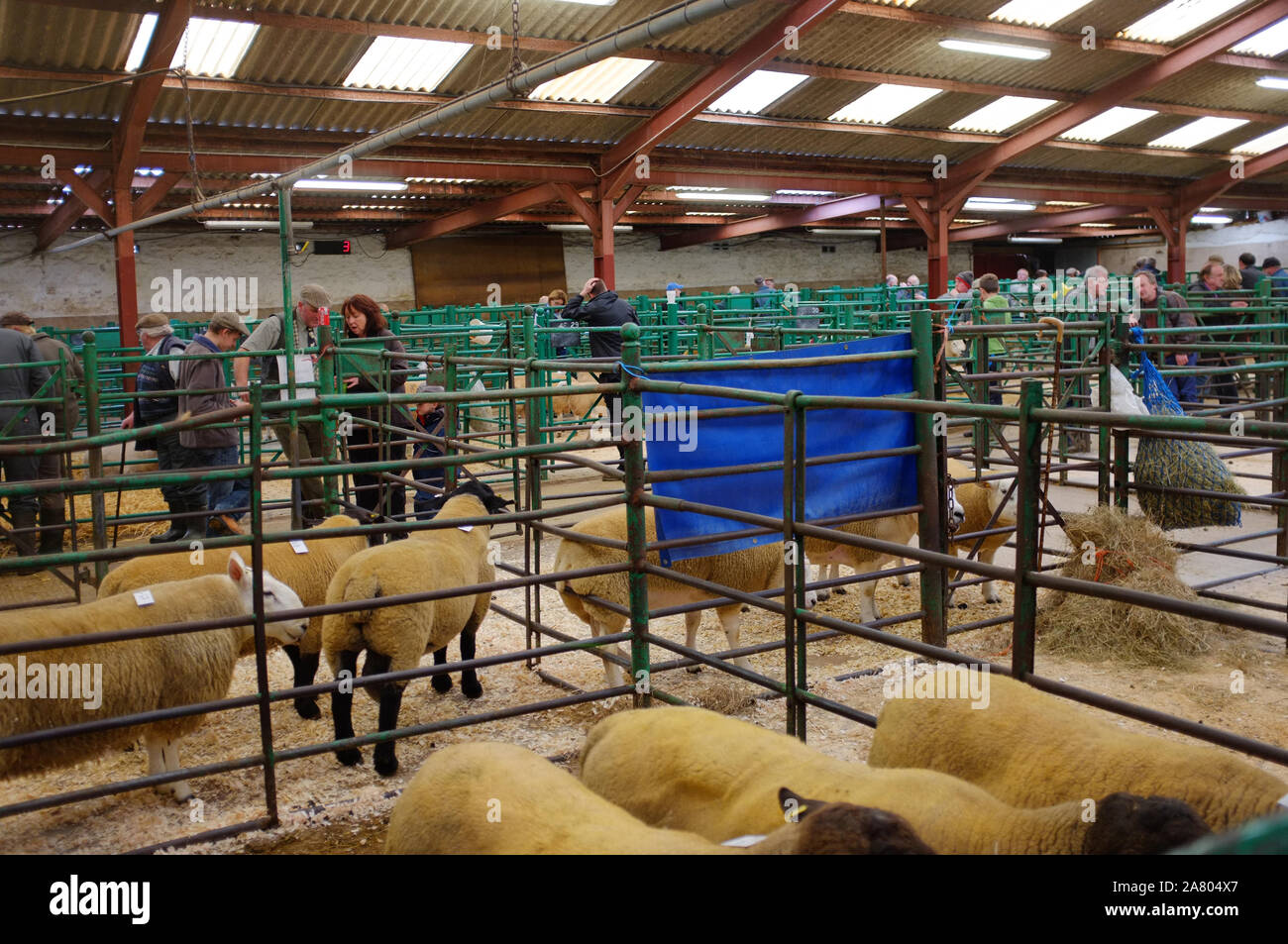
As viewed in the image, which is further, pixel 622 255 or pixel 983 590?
pixel 622 255

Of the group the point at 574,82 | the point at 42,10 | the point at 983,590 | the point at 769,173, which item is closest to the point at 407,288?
the point at 769,173

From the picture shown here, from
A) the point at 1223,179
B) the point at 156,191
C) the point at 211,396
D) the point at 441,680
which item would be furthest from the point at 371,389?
the point at 1223,179

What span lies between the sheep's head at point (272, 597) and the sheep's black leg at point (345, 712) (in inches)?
9.1

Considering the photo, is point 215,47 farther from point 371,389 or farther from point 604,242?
point 604,242

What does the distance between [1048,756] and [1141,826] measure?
25.6 inches

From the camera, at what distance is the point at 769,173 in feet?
62.3

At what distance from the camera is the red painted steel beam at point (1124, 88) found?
1534cm

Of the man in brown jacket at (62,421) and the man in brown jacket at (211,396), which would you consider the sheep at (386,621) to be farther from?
the man in brown jacket at (62,421)

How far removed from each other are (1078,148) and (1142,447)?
54.6 feet

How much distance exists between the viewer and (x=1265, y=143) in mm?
→ 21547

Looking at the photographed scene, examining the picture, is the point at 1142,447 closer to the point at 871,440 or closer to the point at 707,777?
the point at 871,440

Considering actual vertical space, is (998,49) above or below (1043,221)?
above

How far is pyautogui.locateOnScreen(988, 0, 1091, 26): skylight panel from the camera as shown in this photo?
46.2 feet

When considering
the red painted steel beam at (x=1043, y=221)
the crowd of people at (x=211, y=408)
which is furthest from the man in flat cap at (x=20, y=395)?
the red painted steel beam at (x=1043, y=221)
